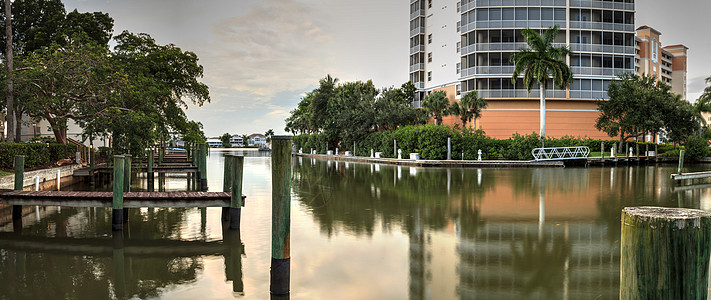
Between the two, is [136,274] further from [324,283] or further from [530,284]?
[530,284]

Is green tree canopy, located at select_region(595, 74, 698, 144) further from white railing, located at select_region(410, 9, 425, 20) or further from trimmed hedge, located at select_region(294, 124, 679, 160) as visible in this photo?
white railing, located at select_region(410, 9, 425, 20)

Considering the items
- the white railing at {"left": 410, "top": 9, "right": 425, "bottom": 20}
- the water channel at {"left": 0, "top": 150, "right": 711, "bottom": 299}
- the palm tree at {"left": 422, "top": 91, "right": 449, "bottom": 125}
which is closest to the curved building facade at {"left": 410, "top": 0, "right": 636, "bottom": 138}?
the palm tree at {"left": 422, "top": 91, "right": 449, "bottom": 125}

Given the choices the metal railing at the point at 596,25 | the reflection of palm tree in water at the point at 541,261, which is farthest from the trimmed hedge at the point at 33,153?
the metal railing at the point at 596,25

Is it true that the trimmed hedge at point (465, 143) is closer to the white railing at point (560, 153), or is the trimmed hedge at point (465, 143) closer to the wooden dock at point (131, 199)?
the white railing at point (560, 153)

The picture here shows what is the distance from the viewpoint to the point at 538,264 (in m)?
7.64

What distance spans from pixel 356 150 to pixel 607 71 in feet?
98.6

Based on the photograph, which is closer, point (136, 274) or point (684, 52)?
point (136, 274)

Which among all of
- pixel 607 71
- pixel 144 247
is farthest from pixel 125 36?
pixel 607 71

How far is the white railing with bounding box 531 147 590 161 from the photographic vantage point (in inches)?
1503

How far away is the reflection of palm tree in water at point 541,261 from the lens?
6629mm

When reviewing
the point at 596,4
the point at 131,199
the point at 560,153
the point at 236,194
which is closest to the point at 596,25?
the point at 596,4

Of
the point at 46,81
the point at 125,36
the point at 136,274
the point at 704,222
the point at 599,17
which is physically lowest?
the point at 136,274

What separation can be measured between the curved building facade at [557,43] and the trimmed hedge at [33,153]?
41200 millimetres

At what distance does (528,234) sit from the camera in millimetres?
9875
